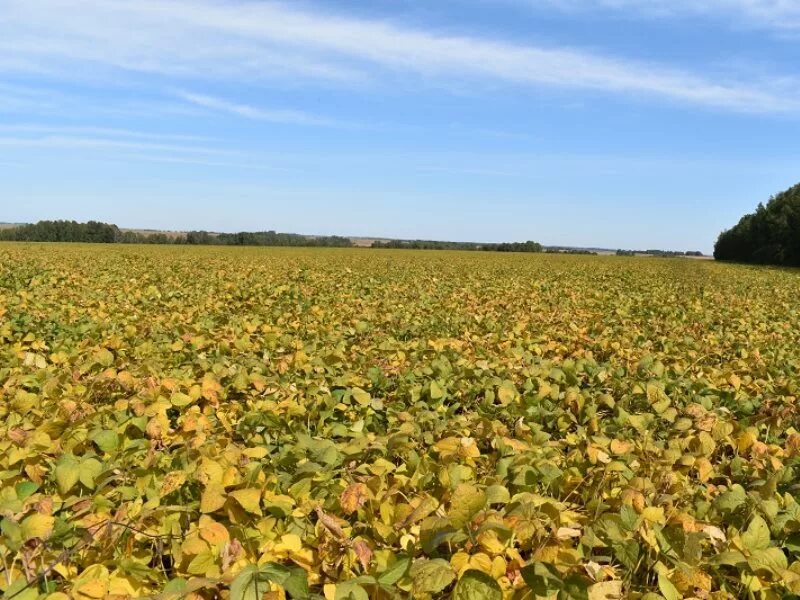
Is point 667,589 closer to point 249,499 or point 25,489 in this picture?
point 249,499

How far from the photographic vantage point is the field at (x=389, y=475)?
1.82m

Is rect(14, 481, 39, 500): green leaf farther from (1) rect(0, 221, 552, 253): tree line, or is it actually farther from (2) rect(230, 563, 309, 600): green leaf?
(1) rect(0, 221, 552, 253): tree line

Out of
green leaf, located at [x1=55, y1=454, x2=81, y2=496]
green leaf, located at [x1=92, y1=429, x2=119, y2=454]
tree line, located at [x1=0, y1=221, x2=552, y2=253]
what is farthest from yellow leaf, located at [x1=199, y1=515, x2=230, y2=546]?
tree line, located at [x1=0, y1=221, x2=552, y2=253]

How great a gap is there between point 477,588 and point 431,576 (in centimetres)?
13

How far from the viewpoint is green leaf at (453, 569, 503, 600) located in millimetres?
1595

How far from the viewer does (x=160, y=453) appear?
8.79ft

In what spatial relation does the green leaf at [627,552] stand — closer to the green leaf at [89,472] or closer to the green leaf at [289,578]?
the green leaf at [289,578]

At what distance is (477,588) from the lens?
1.61 metres

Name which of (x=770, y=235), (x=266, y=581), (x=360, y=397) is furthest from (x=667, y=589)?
(x=770, y=235)

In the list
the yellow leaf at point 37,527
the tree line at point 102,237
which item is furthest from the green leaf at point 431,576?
the tree line at point 102,237

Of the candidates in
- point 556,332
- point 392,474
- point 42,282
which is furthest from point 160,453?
point 42,282

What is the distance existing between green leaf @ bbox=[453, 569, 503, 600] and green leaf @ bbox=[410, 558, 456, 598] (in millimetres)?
34

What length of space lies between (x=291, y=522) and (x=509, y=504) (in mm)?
792

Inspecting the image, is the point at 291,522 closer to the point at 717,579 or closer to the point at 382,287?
the point at 717,579
